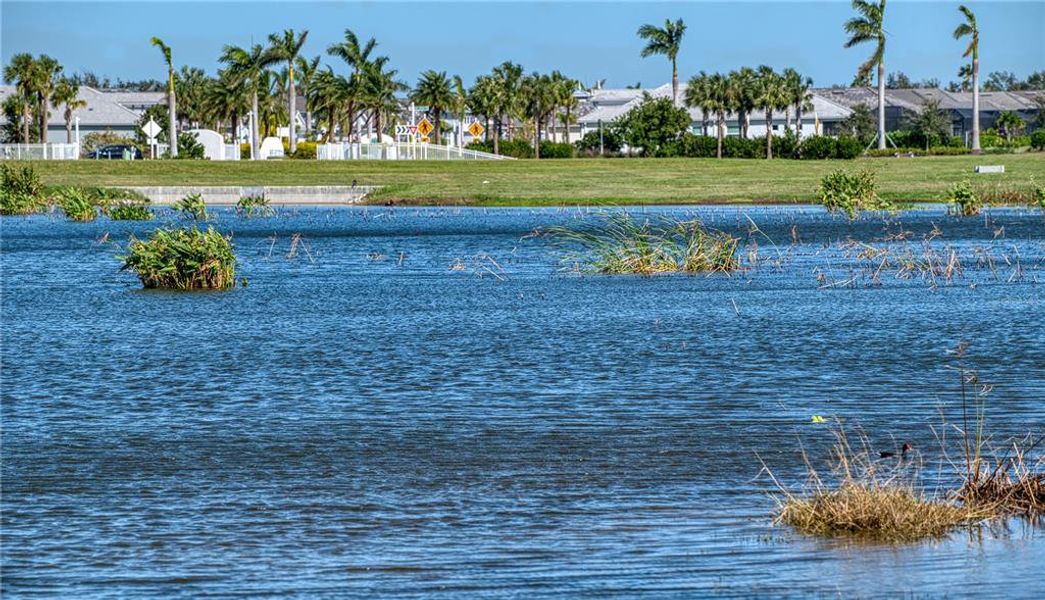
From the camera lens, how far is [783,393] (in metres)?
17.5

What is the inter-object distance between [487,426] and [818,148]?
10715 cm

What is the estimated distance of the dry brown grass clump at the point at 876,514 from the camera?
10555 millimetres

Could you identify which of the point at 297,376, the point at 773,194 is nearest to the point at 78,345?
the point at 297,376

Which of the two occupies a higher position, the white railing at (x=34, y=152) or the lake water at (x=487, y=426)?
the white railing at (x=34, y=152)

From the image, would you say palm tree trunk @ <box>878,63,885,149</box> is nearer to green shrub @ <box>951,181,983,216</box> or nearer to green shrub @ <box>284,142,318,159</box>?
green shrub @ <box>284,142,318,159</box>

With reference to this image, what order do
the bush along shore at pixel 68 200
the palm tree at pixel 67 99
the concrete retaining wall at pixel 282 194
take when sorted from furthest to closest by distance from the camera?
the palm tree at pixel 67 99
the concrete retaining wall at pixel 282 194
the bush along shore at pixel 68 200

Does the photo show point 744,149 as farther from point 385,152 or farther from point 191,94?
point 191,94

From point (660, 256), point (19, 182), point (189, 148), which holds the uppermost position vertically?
point (189, 148)

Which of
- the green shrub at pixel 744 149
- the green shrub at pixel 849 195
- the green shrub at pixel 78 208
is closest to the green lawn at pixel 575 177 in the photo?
the green shrub at pixel 849 195

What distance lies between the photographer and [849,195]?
6044cm

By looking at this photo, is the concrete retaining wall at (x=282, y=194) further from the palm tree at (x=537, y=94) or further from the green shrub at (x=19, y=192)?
the palm tree at (x=537, y=94)

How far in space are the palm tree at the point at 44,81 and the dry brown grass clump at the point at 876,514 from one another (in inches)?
5045

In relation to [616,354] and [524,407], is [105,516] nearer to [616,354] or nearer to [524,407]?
[524,407]

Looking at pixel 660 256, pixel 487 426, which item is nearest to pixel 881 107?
pixel 660 256
